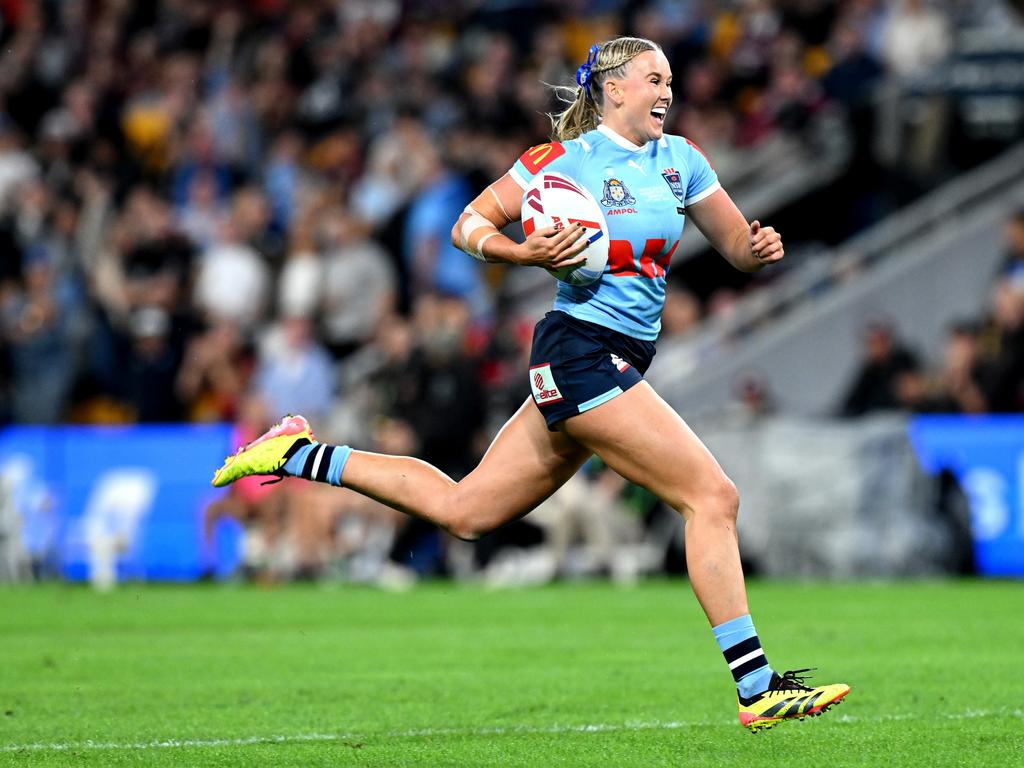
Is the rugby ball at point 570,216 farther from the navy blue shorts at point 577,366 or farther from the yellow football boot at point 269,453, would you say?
the yellow football boot at point 269,453

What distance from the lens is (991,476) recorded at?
50.8ft

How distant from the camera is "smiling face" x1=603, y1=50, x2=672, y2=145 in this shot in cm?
684

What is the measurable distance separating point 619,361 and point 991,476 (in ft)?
31.5

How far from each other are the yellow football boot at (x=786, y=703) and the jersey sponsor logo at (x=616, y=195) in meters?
1.78

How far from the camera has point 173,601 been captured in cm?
1448

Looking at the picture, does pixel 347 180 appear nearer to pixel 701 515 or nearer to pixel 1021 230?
pixel 1021 230

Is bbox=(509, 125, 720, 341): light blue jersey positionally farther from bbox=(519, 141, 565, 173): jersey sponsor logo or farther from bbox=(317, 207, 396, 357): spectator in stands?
bbox=(317, 207, 396, 357): spectator in stands

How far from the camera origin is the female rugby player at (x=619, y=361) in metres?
6.41

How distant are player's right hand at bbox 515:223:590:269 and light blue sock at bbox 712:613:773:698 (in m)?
1.38

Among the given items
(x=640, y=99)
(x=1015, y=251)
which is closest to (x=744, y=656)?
(x=640, y=99)

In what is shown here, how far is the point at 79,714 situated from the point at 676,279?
13.4 meters

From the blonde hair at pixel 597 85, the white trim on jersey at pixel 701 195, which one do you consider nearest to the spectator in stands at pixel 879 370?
the white trim on jersey at pixel 701 195

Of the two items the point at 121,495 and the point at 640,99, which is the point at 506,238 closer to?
the point at 640,99

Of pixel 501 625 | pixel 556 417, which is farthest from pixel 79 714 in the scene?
pixel 501 625
